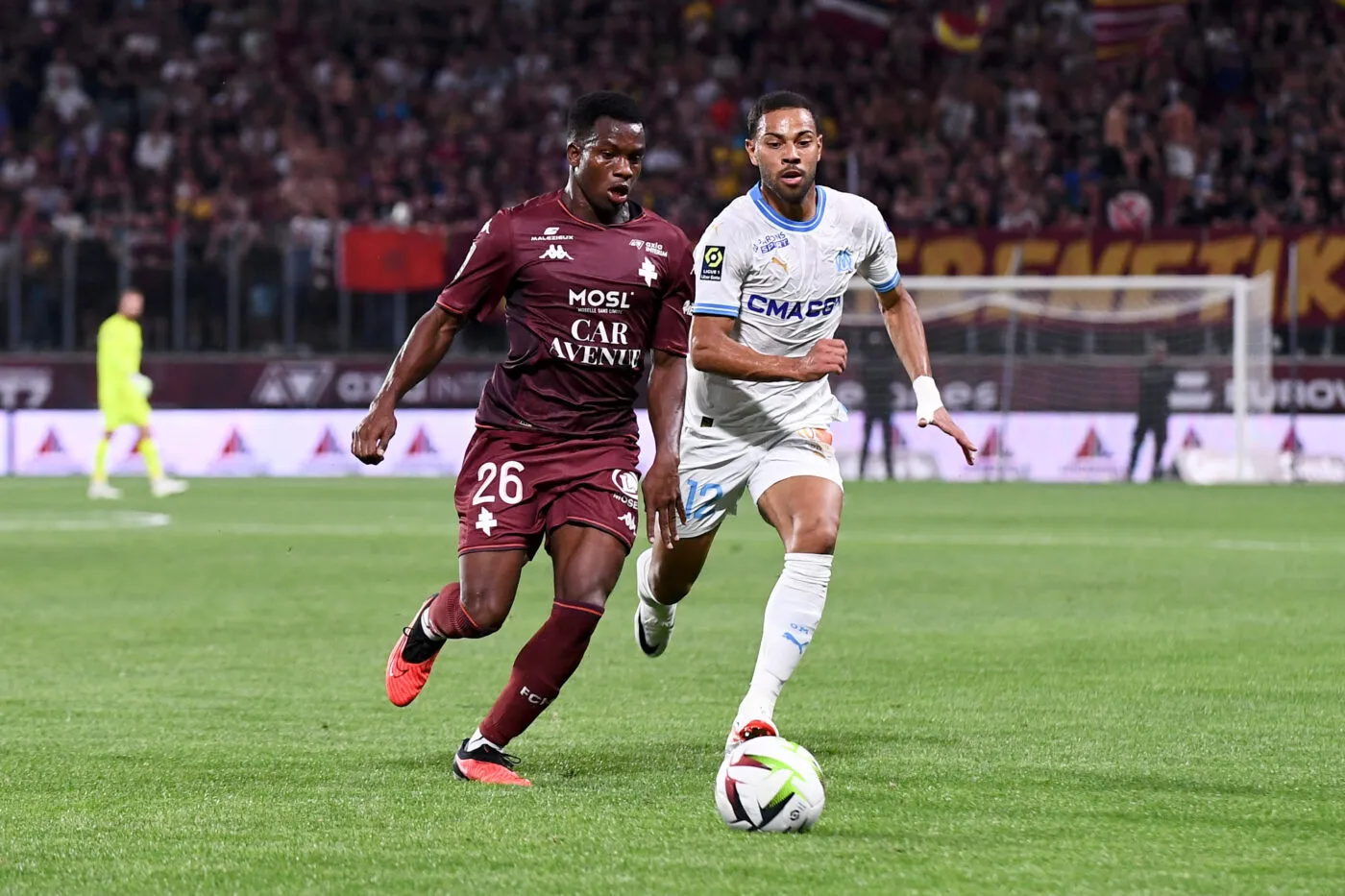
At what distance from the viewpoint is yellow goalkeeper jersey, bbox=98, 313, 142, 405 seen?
22.5 metres

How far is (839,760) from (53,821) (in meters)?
2.52

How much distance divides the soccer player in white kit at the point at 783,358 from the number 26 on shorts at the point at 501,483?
91cm

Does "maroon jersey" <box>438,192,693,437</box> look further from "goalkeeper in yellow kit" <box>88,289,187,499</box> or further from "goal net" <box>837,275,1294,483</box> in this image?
"goal net" <box>837,275,1294,483</box>

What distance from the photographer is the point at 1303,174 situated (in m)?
27.2

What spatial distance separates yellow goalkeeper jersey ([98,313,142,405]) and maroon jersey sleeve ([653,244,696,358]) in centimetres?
1670

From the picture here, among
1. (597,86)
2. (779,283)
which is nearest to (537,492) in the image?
(779,283)

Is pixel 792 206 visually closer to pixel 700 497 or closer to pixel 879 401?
pixel 700 497

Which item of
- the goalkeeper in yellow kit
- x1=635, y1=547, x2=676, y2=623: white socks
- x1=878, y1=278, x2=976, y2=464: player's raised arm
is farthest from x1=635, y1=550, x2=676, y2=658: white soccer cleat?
the goalkeeper in yellow kit

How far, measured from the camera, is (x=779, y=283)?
7.49 m

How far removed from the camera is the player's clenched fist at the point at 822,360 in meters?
6.86

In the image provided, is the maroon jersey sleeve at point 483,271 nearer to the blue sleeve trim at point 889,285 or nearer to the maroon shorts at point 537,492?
the maroon shorts at point 537,492

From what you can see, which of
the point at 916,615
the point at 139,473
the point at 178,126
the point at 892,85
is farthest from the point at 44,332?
the point at 916,615

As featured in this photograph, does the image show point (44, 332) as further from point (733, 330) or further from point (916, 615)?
point (733, 330)

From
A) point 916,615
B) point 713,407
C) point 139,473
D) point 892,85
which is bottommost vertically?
point 139,473
